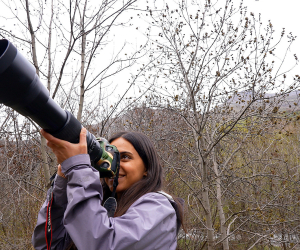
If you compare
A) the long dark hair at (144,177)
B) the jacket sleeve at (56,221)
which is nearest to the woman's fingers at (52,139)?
the jacket sleeve at (56,221)

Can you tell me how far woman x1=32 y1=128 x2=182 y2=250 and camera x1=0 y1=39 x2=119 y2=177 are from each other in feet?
0.15

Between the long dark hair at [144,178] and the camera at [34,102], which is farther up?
the camera at [34,102]

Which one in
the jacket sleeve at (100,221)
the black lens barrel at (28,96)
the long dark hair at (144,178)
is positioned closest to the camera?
the black lens barrel at (28,96)

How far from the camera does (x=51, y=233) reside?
1210mm

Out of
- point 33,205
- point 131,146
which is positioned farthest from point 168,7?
point 33,205

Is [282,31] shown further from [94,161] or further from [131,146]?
[94,161]

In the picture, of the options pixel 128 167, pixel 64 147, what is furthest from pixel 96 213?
pixel 128 167

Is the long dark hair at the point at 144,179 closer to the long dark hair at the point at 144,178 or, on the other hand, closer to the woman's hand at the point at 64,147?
the long dark hair at the point at 144,178

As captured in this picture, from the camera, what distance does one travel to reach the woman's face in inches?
52.0

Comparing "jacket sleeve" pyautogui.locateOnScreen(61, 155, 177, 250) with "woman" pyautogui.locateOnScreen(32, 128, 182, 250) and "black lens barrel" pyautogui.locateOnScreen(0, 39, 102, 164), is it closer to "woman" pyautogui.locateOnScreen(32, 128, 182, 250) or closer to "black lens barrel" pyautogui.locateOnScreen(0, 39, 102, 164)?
"woman" pyautogui.locateOnScreen(32, 128, 182, 250)

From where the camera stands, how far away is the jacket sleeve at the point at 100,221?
934 mm

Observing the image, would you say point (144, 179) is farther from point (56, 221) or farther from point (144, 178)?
point (56, 221)

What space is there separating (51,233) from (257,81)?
278cm

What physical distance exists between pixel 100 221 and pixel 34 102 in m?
0.46
